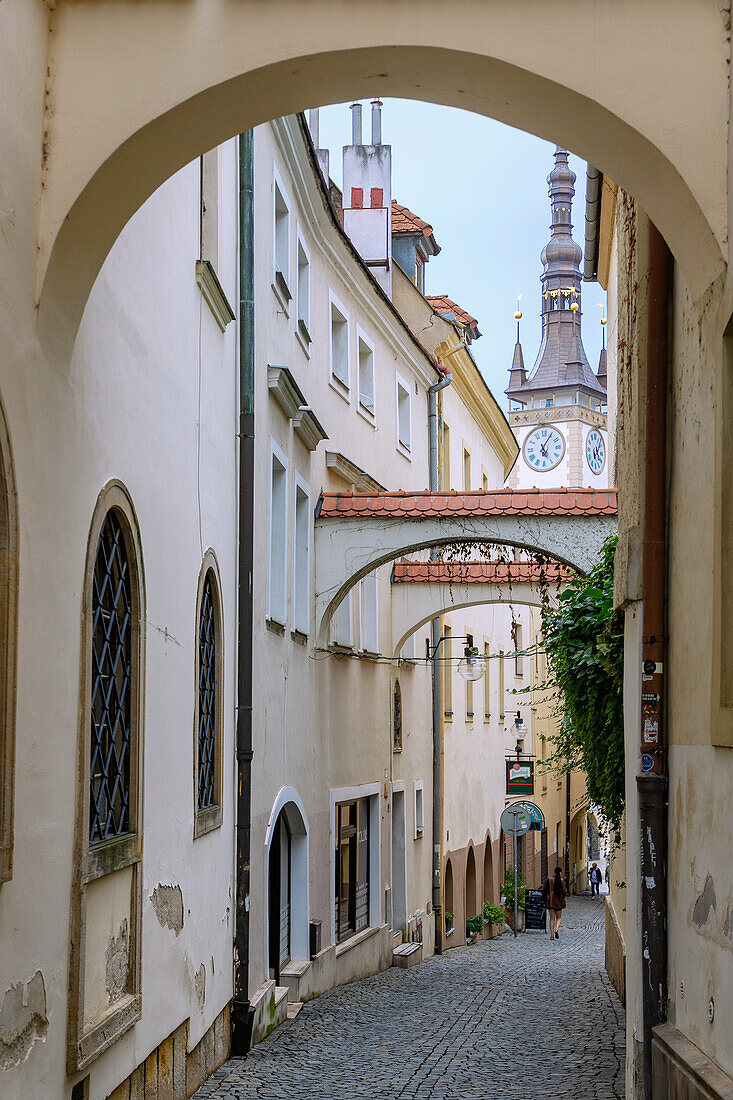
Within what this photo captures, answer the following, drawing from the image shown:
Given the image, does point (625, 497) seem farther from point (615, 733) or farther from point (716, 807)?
point (716, 807)

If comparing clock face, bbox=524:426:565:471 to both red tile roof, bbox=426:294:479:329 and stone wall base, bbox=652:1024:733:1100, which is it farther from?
stone wall base, bbox=652:1024:733:1100

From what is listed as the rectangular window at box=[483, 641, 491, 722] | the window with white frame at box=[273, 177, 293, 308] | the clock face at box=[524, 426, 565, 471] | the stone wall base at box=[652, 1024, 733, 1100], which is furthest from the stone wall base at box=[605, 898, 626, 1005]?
the clock face at box=[524, 426, 565, 471]

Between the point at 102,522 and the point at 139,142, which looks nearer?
the point at 139,142

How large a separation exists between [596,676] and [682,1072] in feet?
14.9

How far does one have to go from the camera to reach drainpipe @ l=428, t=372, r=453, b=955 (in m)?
23.5

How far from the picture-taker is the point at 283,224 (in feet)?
45.0

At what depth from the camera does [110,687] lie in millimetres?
7129

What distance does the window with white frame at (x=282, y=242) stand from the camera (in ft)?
43.5

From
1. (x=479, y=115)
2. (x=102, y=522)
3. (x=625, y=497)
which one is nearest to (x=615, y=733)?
(x=625, y=497)

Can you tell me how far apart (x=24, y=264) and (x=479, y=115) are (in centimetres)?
199

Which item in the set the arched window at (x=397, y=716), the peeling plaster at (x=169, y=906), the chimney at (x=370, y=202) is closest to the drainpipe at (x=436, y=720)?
the chimney at (x=370, y=202)

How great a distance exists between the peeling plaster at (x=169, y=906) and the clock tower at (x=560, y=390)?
9174 cm

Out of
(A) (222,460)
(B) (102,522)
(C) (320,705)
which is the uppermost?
(A) (222,460)

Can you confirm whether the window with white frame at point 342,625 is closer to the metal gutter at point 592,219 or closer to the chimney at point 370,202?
→ the metal gutter at point 592,219
